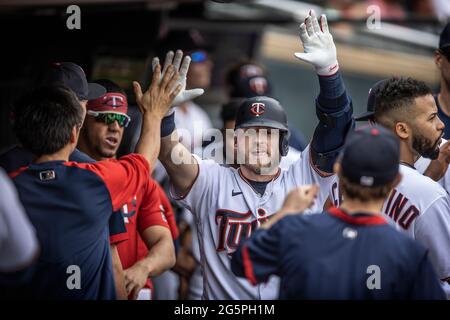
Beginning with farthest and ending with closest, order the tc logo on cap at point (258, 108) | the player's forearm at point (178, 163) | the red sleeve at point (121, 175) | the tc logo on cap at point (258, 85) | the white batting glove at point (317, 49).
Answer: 1. the tc logo on cap at point (258, 85)
2. the tc logo on cap at point (258, 108)
3. the player's forearm at point (178, 163)
4. the white batting glove at point (317, 49)
5. the red sleeve at point (121, 175)

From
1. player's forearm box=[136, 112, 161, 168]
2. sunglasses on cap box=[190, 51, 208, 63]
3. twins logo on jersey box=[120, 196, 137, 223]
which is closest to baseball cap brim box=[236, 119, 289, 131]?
player's forearm box=[136, 112, 161, 168]

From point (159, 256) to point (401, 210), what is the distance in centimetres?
122

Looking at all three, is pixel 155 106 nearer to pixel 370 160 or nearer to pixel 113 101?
pixel 113 101

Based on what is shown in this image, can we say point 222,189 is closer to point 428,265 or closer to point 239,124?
point 239,124

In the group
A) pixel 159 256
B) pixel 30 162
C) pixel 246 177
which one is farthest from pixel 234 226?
pixel 30 162

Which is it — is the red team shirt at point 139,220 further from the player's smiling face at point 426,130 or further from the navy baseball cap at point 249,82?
the navy baseball cap at point 249,82

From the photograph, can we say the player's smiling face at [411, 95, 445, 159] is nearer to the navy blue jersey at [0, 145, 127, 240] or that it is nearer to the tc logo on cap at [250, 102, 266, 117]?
the tc logo on cap at [250, 102, 266, 117]

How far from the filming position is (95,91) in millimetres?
4191

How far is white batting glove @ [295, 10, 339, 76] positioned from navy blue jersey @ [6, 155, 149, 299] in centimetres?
104

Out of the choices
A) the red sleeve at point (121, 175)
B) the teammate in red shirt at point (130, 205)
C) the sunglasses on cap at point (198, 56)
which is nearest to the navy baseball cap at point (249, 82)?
the sunglasses on cap at point (198, 56)

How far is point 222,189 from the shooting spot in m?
4.22

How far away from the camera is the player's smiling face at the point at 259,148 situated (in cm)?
420

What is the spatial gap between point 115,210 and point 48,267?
0.40 meters

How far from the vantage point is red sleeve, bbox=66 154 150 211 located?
351 centimetres
